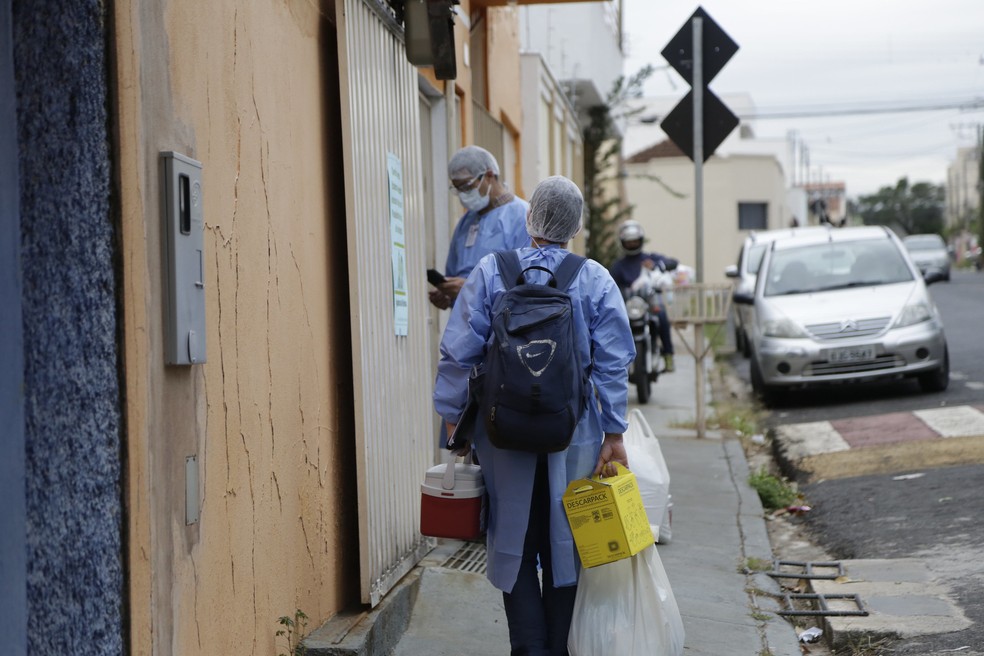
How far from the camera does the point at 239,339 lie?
372cm

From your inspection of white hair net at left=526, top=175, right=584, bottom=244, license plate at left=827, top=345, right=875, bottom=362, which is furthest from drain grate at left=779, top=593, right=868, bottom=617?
license plate at left=827, top=345, right=875, bottom=362

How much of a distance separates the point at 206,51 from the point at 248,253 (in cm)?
64

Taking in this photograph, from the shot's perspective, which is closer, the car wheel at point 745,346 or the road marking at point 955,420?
the road marking at point 955,420

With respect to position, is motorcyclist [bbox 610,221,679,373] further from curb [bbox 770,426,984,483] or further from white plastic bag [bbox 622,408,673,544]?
white plastic bag [bbox 622,408,673,544]

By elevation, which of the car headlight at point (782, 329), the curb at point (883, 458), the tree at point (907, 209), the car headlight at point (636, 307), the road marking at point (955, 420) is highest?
the tree at point (907, 209)

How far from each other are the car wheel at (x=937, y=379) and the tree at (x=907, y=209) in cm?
10652

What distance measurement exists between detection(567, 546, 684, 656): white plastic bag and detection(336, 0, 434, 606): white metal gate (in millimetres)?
1031

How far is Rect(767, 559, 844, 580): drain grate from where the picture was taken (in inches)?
232

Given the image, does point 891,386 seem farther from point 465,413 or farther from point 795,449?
point 465,413

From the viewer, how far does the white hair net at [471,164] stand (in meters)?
5.88

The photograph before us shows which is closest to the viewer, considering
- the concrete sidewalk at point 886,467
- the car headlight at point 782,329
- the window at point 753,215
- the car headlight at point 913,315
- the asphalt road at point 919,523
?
the concrete sidewalk at point 886,467

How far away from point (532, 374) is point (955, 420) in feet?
21.7

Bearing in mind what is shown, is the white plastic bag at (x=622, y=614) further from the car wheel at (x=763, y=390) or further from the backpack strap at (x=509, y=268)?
the car wheel at (x=763, y=390)

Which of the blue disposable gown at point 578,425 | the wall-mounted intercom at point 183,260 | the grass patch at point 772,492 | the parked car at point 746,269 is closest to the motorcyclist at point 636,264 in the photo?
the grass patch at point 772,492
